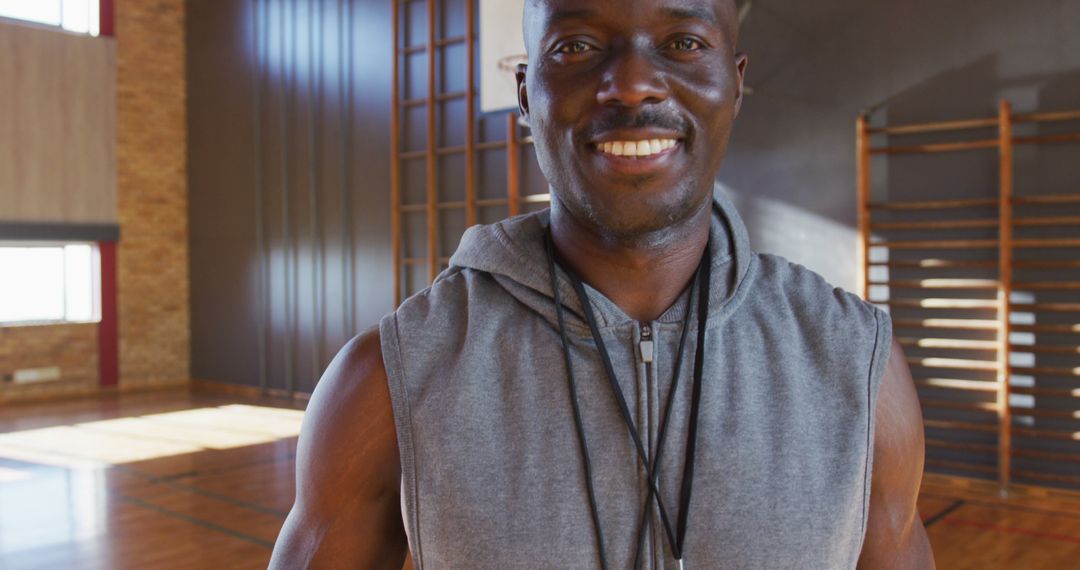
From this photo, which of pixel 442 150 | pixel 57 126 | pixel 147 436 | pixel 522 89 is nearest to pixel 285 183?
pixel 442 150

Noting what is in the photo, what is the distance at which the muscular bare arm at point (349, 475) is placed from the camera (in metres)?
0.91

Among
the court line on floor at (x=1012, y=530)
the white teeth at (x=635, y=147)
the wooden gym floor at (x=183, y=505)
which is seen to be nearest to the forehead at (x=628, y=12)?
the white teeth at (x=635, y=147)

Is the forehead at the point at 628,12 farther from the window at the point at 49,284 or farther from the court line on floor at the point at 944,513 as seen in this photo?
the window at the point at 49,284

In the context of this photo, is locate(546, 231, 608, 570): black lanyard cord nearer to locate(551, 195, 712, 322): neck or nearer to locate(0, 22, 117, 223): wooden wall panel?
locate(551, 195, 712, 322): neck

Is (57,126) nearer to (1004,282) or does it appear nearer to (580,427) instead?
(1004,282)

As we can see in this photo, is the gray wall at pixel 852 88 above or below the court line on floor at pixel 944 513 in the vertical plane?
above

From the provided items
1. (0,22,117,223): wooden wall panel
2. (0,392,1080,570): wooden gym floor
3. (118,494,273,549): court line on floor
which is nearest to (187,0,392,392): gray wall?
(0,22,117,223): wooden wall panel

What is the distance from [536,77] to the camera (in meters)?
0.93

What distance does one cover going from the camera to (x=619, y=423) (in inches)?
35.2

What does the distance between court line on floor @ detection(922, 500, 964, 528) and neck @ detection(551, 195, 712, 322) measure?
357cm

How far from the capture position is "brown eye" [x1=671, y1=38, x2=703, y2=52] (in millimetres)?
898

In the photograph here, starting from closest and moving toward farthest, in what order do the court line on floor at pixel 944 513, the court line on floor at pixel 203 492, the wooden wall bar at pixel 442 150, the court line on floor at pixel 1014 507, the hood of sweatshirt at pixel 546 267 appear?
the hood of sweatshirt at pixel 546 267, the court line on floor at pixel 944 513, the court line on floor at pixel 1014 507, the court line on floor at pixel 203 492, the wooden wall bar at pixel 442 150

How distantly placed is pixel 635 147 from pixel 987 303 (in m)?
4.32

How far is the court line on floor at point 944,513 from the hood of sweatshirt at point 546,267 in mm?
3530
